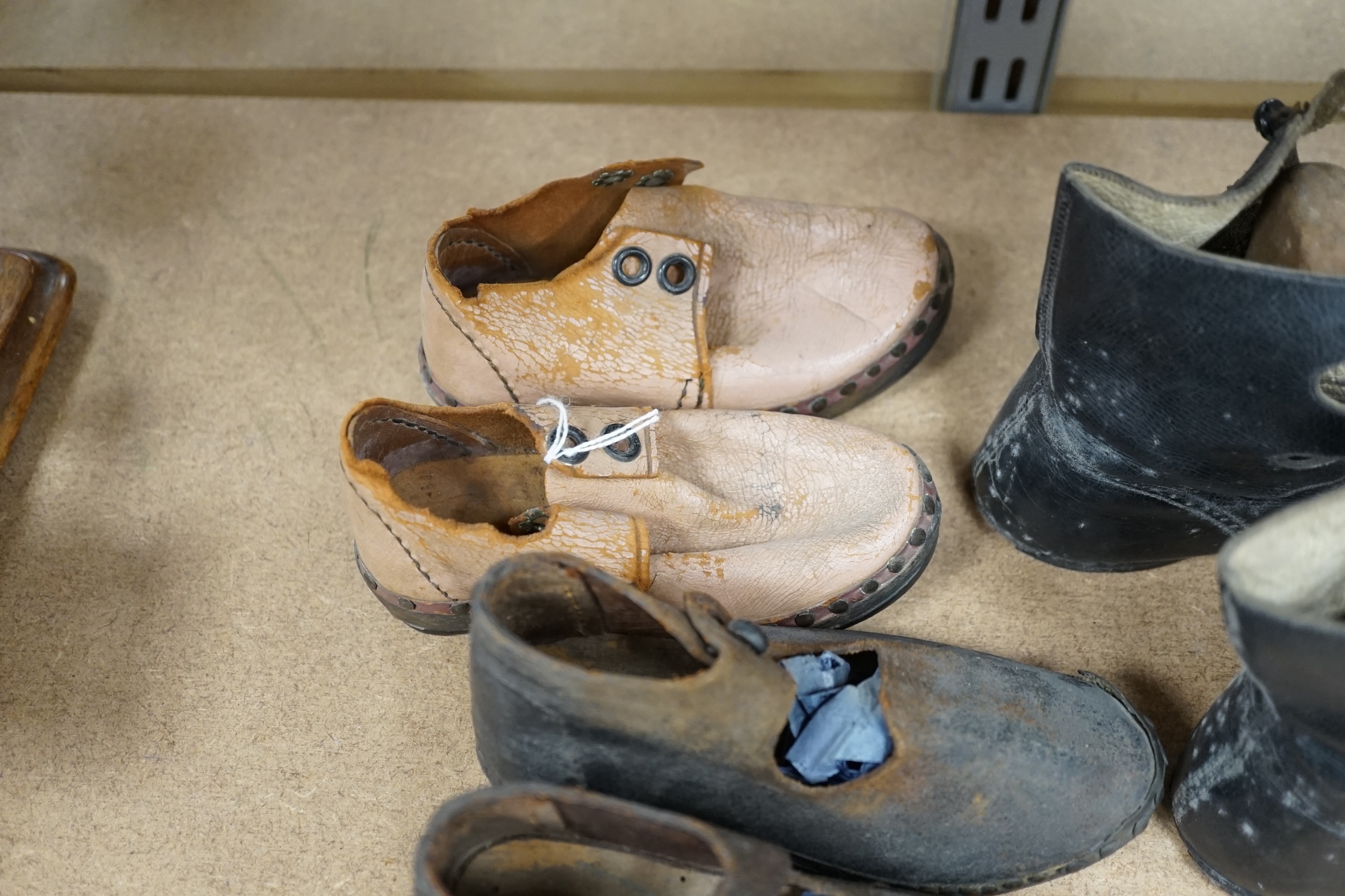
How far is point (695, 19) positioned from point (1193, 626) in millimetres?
1263

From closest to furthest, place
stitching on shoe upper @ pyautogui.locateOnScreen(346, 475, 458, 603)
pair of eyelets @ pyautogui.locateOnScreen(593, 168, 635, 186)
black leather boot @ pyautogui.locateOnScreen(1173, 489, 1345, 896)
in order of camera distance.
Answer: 1. black leather boot @ pyautogui.locateOnScreen(1173, 489, 1345, 896)
2. stitching on shoe upper @ pyautogui.locateOnScreen(346, 475, 458, 603)
3. pair of eyelets @ pyautogui.locateOnScreen(593, 168, 635, 186)

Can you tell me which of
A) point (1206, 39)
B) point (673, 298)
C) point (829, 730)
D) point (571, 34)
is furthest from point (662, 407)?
point (1206, 39)

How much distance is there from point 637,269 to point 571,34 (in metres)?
0.86

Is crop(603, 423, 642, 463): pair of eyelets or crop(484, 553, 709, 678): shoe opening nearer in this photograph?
crop(484, 553, 709, 678): shoe opening

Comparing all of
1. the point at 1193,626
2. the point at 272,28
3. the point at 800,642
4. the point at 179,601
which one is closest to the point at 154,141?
the point at 272,28

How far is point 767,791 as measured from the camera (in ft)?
2.77

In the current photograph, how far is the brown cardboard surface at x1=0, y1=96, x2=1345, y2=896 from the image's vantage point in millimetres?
1080

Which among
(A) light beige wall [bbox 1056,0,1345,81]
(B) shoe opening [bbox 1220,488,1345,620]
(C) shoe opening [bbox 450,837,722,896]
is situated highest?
(A) light beige wall [bbox 1056,0,1345,81]

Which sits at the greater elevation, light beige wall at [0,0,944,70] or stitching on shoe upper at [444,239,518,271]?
light beige wall at [0,0,944,70]

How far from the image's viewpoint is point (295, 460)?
4.33ft

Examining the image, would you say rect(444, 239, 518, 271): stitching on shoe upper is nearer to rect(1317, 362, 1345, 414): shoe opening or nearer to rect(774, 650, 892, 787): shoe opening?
rect(774, 650, 892, 787): shoe opening

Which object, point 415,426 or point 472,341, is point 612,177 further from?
point 415,426

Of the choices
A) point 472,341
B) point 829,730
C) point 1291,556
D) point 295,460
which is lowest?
point 295,460

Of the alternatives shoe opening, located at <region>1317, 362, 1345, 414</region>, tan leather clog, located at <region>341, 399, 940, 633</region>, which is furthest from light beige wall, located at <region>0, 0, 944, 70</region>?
shoe opening, located at <region>1317, 362, 1345, 414</region>
